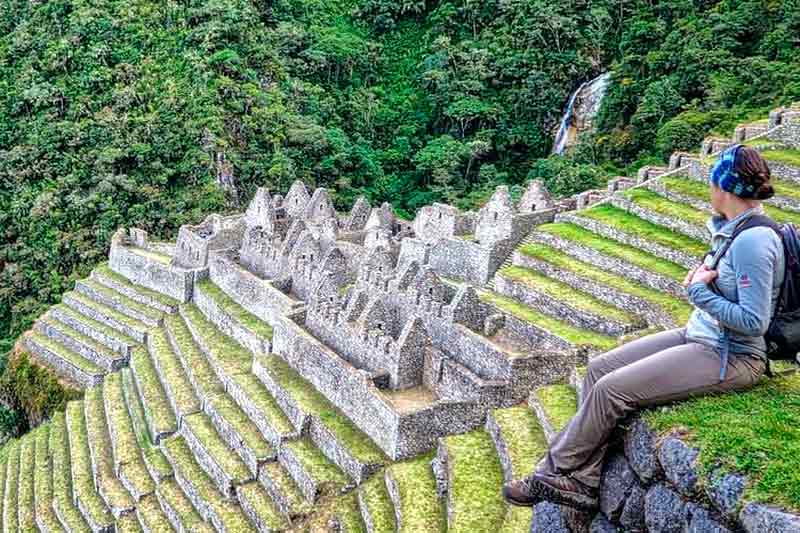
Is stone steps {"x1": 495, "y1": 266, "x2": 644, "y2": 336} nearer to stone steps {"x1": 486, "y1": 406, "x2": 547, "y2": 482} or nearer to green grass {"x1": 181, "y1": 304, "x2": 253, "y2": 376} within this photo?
stone steps {"x1": 486, "y1": 406, "x2": 547, "y2": 482}

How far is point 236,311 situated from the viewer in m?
21.2

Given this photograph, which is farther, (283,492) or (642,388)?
(283,492)

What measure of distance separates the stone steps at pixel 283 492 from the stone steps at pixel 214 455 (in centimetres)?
54

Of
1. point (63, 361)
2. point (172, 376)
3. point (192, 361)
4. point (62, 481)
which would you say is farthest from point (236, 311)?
point (63, 361)

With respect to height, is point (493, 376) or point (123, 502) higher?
point (493, 376)

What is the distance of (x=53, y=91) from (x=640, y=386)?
44.6 metres

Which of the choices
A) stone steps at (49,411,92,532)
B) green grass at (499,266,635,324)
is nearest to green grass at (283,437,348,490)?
green grass at (499,266,635,324)

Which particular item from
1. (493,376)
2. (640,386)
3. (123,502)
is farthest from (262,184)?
(640,386)

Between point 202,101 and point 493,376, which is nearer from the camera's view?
point 493,376

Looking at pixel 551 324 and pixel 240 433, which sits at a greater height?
pixel 551 324

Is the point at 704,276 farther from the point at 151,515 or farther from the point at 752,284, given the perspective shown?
the point at 151,515

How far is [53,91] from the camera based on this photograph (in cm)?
4444

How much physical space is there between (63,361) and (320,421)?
42.2 feet

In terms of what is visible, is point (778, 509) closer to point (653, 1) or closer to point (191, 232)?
point (191, 232)
